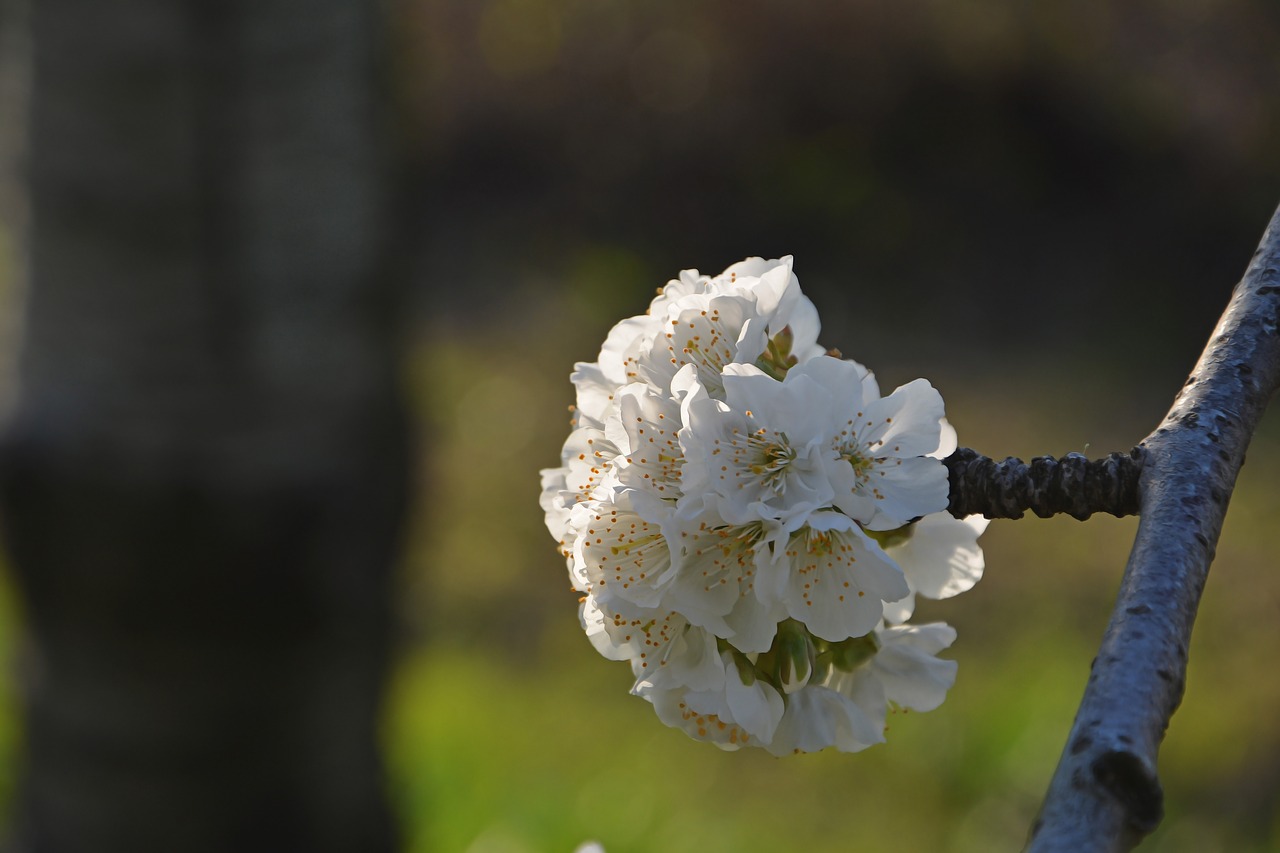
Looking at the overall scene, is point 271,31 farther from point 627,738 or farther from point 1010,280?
point 1010,280

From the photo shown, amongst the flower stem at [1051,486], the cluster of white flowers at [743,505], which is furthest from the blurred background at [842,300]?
the flower stem at [1051,486]

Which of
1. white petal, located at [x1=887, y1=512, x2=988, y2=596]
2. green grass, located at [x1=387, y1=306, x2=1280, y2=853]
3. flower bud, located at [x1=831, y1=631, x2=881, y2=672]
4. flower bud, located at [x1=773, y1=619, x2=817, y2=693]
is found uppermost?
green grass, located at [x1=387, y1=306, x2=1280, y2=853]

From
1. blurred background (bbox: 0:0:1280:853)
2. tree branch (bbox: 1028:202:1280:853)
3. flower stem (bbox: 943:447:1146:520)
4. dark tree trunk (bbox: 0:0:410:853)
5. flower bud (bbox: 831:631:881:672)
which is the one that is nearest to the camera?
tree branch (bbox: 1028:202:1280:853)

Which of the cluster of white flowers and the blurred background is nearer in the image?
the cluster of white flowers

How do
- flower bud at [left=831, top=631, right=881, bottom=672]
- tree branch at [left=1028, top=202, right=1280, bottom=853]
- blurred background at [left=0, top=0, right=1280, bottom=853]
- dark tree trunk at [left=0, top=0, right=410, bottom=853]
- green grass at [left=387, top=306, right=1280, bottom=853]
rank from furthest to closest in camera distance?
blurred background at [left=0, top=0, right=1280, bottom=853]
green grass at [left=387, top=306, right=1280, bottom=853]
dark tree trunk at [left=0, top=0, right=410, bottom=853]
flower bud at [left=831, top=631, right=881, bottom=672]
tree branch at [left=1028, top=202, right=1280, bottom=853]

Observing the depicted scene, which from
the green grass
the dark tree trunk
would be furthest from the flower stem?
the green grass

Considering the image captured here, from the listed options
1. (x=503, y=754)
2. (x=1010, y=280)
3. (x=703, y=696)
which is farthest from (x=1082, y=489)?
(x=1010, y=280)

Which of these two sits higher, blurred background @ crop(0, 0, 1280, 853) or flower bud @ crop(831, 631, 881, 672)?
blurred background @ crop(0, 0, 1280, 853)

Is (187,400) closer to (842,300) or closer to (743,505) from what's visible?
(743,505)

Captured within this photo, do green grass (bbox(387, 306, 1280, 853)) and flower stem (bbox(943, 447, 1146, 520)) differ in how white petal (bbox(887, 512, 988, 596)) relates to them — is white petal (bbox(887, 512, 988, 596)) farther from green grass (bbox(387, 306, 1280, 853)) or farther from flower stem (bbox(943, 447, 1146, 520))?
green grass (bbox(387, 306, 1280, 853))
